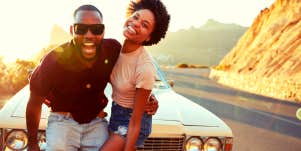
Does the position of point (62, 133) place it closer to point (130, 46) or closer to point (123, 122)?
point (123, 122)

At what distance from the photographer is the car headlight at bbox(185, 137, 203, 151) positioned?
A: 3545mm

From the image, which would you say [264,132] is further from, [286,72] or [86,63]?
[286,72]

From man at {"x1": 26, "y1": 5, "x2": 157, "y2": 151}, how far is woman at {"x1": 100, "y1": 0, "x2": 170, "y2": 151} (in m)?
0.11

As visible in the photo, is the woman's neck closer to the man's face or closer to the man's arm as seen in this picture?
the man's face

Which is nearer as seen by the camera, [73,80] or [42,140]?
[73,80]

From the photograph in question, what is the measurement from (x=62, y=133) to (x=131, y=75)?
1.94ft

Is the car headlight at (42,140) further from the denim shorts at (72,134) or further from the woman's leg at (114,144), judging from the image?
the woman's leg at (114,144)

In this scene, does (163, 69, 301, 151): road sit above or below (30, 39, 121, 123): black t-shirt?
below

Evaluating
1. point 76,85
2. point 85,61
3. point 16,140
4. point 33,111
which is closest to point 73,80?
point 76,85

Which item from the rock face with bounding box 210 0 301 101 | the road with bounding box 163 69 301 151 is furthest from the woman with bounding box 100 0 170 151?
the rock face with bounding box 210 0 301 101

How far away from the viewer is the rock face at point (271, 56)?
2144 cm

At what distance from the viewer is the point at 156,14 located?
112 inches

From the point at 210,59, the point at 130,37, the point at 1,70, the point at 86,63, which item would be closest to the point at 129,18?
the point at 130,37

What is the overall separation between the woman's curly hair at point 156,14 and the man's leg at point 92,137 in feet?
2.14
